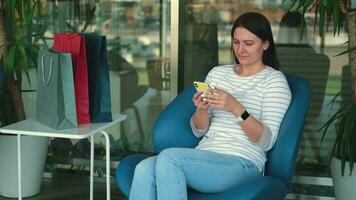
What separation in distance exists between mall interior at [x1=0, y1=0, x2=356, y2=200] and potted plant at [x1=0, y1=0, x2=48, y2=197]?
2 centimetres

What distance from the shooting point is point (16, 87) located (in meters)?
3.37

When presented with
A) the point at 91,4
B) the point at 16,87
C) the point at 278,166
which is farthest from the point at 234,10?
the point at 278,166

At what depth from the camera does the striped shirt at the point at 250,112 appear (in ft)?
8.27

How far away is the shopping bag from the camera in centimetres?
259

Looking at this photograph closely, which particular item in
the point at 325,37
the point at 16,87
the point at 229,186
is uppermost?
the point at 325,37

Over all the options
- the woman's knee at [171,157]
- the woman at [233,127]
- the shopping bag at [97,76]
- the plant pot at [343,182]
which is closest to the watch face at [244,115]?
the woman at [233,127]

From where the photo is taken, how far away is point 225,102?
2.43 metres

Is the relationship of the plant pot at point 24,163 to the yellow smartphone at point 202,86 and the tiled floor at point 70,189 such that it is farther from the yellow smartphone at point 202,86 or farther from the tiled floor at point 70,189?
the yellow smartphone at point 202,86

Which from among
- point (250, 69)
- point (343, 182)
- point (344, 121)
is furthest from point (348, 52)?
point (343, 182)

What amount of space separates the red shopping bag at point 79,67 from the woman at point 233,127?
0.38 m

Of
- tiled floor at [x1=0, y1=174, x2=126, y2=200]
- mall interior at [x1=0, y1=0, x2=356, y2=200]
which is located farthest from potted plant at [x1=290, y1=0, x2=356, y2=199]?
tiled floor at [x1=0, y1=174, x2=126, y2=200]

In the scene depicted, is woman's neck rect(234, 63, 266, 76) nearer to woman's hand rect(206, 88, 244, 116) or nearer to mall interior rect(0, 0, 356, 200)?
woman's hand rect(206, 88, 244, 116)

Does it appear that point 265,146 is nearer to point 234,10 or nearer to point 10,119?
point 10,119

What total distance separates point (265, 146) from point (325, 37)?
5.43 feet
